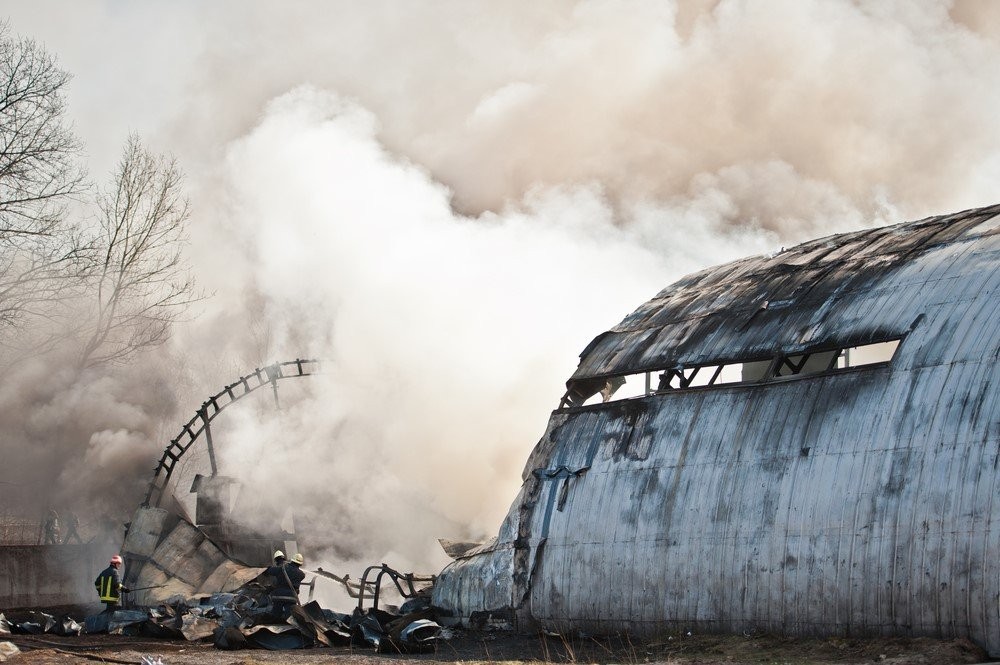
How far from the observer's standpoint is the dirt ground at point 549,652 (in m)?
17.3

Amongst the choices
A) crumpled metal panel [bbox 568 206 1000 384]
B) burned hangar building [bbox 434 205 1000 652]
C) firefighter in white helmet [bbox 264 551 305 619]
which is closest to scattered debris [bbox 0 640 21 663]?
firefighter in white helmet [bbox 264 551 305 619]

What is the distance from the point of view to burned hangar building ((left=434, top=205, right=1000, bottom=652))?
17781 millimetres

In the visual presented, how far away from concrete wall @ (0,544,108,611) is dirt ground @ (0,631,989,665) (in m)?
11.7

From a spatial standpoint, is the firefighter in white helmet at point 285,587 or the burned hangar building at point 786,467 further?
the firefighter in white helmet at point 285,587

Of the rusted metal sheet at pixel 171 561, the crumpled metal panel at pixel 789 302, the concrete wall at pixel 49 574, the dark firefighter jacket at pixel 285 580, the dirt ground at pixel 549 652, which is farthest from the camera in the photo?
the concrete wall at pixel 49 574

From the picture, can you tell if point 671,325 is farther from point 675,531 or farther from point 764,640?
point 764,640

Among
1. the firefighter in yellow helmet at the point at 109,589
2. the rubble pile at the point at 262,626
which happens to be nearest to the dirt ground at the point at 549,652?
the rubble pile at the point at 262,626

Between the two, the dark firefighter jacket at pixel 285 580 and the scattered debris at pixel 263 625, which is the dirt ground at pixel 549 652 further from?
the dark firefighter jacket at pixel 285 580

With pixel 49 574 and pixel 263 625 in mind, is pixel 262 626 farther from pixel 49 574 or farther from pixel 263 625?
pixel 49 574

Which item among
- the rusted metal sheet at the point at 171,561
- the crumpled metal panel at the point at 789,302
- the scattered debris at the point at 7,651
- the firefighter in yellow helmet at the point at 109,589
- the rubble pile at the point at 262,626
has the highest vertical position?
the crumpled metal panel at the point at 789,302

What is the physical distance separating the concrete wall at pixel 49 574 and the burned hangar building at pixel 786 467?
1521cm

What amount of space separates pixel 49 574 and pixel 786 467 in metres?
24.9

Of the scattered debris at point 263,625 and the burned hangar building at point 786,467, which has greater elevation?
the burned hangar building at point 786,467

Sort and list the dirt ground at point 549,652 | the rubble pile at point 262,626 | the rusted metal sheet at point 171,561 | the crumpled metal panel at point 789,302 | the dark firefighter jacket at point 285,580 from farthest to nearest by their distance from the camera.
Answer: the rusted metal sheet at point 171,561
the dark firefighter jacket at point 285,580
the rubble pile at point 262,626
the crumpled metal panel at point 789,302
the dirt ground at point 549,652
